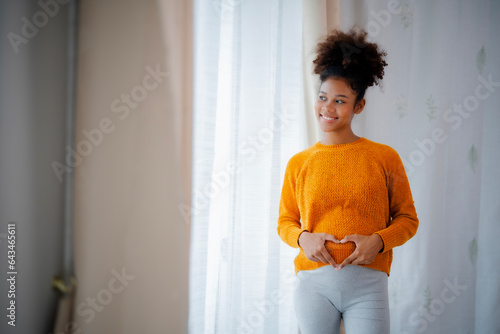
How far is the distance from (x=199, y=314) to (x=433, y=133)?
4.60ft

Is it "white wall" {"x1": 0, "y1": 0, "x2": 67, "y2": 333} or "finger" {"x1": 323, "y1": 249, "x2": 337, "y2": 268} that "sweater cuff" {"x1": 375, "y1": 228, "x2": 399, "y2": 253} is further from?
"white wall" {"x1": 0, "y1": 0, "x2": 67, "y2": 333}

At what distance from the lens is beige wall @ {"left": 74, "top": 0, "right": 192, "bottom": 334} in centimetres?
120

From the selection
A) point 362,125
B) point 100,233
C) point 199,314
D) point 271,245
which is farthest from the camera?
point 362,125

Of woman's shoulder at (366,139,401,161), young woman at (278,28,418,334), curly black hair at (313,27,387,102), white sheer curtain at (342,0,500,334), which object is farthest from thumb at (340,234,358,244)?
white sheer curtain at (342,0,500,334)

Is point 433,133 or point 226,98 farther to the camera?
point 433,133

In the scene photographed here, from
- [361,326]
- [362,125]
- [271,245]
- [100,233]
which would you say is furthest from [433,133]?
[100,233]

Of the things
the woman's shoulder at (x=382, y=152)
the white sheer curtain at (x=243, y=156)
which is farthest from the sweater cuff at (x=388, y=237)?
the white sheer curtain at (x=243, y=156)

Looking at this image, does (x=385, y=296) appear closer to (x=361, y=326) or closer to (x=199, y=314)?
(x=361, y=326)

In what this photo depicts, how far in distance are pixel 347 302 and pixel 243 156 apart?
726 mm

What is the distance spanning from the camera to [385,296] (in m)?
0.90

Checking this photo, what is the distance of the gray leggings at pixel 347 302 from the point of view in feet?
2.84

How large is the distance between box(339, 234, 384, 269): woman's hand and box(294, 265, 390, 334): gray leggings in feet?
0.12

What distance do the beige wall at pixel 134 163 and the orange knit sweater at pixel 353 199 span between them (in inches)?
19.5

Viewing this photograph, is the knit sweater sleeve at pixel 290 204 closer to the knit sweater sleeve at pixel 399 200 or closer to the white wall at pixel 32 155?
the knit sweater sleeve at pixel 399 200
